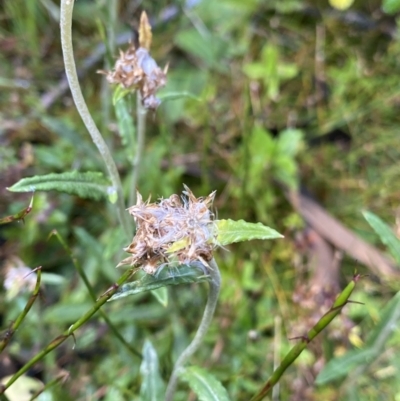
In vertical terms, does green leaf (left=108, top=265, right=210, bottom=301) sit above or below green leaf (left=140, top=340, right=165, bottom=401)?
above

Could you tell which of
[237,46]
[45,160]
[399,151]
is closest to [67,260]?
[45,160]

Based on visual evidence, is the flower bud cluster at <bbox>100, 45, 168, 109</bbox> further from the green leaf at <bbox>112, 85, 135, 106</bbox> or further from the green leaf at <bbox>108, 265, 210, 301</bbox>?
the green leaf at <bbox>108, 265, 210, 301</bbox>

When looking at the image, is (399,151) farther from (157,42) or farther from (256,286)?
(157,42)

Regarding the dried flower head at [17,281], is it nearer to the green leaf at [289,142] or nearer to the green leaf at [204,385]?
the green leaf at [204,385]

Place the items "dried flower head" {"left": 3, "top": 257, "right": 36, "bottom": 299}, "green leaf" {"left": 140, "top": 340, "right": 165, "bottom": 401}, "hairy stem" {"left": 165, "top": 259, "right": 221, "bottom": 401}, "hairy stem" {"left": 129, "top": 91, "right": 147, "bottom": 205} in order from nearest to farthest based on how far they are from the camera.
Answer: "hairy stem" {"left": 165, "top": 259, "right": 221, "bottom": 401}, "hairy stem" {"left": 129, "top": 91, "right": 147, "bottom": 205}, "green leaf" {"left": 140, "top": 340, "right": 165, "bottom": 401}, "dried flower head" {"left": 3, "top": 257, "right": 36, "bottom": 299}

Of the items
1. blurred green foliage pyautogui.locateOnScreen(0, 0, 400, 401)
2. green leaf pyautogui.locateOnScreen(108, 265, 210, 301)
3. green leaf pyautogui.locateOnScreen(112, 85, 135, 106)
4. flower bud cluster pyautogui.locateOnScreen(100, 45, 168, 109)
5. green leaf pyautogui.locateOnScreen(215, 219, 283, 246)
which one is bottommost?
blurred green foliage pyautogui.locateOnScreen(0, 0, 400, 401)

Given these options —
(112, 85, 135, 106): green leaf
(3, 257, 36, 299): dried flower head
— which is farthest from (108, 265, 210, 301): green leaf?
(3, 257, 36, 299): dried flower head

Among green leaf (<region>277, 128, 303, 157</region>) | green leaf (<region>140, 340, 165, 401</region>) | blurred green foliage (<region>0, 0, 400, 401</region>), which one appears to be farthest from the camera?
green leaf (<region>277, 128, 303, 157</region>)
